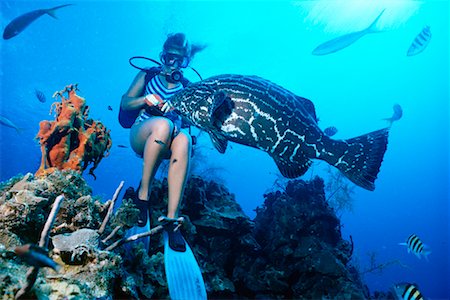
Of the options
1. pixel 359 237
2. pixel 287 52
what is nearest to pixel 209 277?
pixel 287 52

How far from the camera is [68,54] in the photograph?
3023cm

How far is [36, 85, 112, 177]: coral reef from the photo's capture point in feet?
12.3

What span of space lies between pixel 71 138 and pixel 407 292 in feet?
18.8

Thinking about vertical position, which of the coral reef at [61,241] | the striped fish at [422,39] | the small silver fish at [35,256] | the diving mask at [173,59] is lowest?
the small silver fish at [35,256]

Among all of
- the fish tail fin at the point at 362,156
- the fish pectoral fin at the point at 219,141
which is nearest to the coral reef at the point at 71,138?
the fish pectoral fin at the point at 219,141

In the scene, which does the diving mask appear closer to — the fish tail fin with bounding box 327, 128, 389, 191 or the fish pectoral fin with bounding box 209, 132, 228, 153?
the fish pectoral fin with bounding box 209, 132, 228, 153

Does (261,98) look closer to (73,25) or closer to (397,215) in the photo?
(73,25)

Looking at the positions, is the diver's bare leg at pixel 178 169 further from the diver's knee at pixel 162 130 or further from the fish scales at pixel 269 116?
the fish scales at pixel 269 116

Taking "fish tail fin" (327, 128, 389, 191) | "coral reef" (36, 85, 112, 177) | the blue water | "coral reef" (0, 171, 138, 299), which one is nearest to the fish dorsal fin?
"fish tail fin" (327, 128, 389, 191)

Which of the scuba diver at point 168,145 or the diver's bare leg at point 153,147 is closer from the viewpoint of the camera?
the scuba diver at point 168,145

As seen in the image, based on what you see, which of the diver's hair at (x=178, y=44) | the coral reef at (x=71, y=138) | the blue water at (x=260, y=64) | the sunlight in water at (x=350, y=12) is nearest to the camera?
the coral reef at (x=71, y=138)

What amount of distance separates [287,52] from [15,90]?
35.9m

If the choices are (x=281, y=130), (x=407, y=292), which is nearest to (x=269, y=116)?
(x=281, y=130)

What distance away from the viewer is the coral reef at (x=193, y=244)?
2.04m
